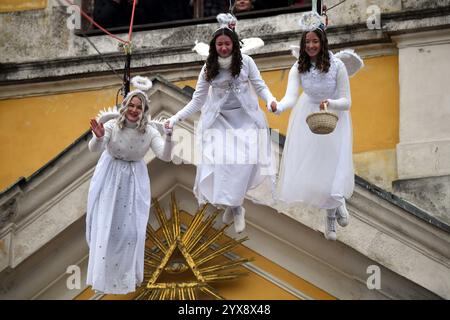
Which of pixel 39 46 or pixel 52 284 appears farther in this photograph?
pixel 39 46

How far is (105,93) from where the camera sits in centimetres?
2198

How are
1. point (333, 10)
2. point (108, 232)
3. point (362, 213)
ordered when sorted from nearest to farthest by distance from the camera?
point (108, 232)
point (362, 213)
point (333, 10)

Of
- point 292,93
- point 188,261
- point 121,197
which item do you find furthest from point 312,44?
point 188,261

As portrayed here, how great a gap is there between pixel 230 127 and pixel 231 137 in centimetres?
9

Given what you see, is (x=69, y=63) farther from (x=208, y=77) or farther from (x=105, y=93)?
(x=208, y=77)

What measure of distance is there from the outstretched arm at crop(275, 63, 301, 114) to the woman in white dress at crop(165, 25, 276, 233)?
0.17 meters

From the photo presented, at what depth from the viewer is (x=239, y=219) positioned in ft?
Result: 60.3

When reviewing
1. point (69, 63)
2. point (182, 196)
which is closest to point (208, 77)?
point (182, 196)

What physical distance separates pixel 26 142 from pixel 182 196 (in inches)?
83.1

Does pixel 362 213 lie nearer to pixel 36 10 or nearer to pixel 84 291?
pixel 84 291

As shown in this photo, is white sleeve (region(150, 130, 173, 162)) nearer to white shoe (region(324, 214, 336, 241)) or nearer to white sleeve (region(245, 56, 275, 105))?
white sleeve (region(245, 56, 275, 105))

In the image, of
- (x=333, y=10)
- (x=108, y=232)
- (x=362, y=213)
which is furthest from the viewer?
(x=333, y=10)

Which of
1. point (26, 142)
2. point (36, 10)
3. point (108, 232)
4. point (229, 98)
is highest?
point (36, 10)

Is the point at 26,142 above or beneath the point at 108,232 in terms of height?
above
